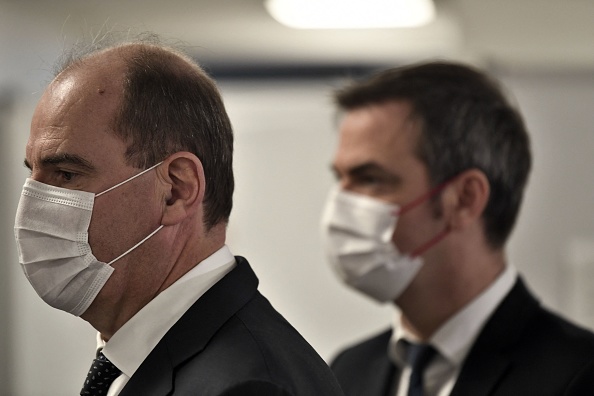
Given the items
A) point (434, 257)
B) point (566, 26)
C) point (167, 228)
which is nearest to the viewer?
point (167, 228)

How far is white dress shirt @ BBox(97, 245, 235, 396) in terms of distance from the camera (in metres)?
1.28

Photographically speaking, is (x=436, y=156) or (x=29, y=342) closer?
(x=436, y=156)

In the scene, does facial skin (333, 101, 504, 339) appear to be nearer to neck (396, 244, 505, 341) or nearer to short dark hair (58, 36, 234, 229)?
neck (396, 244, 505, 341)

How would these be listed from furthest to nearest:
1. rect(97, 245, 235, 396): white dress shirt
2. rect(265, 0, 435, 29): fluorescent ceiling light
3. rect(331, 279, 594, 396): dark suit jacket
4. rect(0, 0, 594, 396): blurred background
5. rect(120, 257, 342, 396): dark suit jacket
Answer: rect(0, 0, 594, 396): blurred background < rect(265, 0, 435, 29): fluorescent ceiling light < rect(331, 279, 594, 396): dark suit jacket < rect(97, 245, 235, 396): white dress shirt < rect(120, 257, 342, 396): dark suit jacket

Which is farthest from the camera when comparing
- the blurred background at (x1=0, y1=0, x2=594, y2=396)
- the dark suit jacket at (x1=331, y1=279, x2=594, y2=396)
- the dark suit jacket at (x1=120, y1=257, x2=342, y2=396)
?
the blurred background at (x1=0, y1=0, x2=594, y2=396)

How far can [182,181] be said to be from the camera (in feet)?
4.32

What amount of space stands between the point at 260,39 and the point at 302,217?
90 cm

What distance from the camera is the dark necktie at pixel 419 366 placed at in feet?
6.85

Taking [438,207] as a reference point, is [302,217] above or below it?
below

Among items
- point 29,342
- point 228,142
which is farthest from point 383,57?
point 228,142

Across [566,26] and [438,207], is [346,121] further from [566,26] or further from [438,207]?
[566,26]

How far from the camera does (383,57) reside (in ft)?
15.9

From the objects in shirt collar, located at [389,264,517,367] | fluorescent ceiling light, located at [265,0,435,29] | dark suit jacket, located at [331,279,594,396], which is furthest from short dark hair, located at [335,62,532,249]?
fluorescent ceiling light, located at [265,0,435,29]

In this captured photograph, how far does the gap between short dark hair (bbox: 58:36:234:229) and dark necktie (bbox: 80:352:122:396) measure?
231mm
